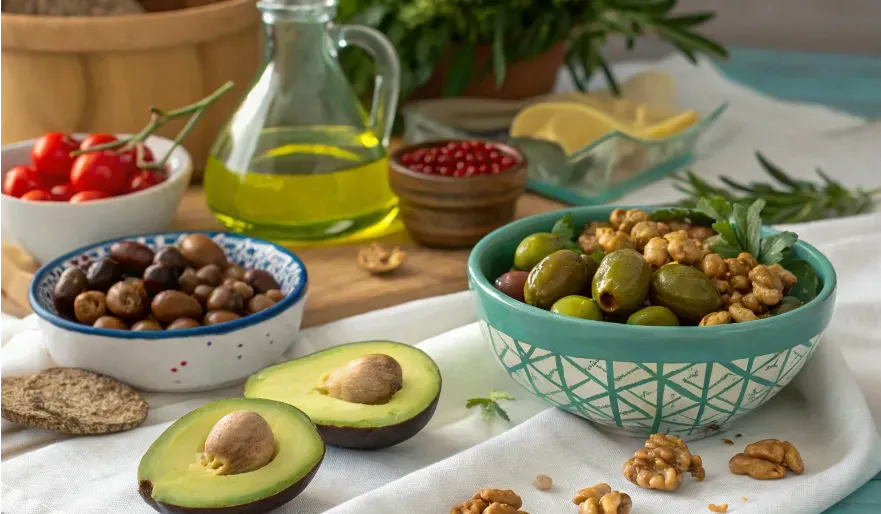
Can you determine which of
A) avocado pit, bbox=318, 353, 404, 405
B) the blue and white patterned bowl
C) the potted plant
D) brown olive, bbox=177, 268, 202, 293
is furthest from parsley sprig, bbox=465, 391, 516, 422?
the potted plant

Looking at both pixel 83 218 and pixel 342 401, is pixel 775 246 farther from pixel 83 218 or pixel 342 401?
pixel 83 218

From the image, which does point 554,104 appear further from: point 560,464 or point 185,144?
point 560,464

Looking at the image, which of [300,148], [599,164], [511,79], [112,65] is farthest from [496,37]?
[112,65]

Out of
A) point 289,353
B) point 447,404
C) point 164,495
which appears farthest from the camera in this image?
point 289,353

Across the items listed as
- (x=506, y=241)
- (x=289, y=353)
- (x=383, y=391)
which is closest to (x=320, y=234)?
(x=289, y=353)

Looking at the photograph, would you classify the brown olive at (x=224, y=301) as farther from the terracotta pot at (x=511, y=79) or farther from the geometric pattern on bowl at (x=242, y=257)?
the terracotta pot at (x=511, y=79)

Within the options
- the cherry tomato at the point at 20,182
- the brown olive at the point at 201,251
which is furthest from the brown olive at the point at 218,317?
the cherry tomato at the point at 20,182

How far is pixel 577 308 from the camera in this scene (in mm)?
1032

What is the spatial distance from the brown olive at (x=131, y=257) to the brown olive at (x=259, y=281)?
0.12 meters

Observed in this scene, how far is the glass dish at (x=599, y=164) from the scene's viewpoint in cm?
173

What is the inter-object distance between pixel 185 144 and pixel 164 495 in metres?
0.99

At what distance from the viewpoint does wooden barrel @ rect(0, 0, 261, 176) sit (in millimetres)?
1627

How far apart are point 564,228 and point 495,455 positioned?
0.90 ft

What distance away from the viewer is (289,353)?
130 cm
